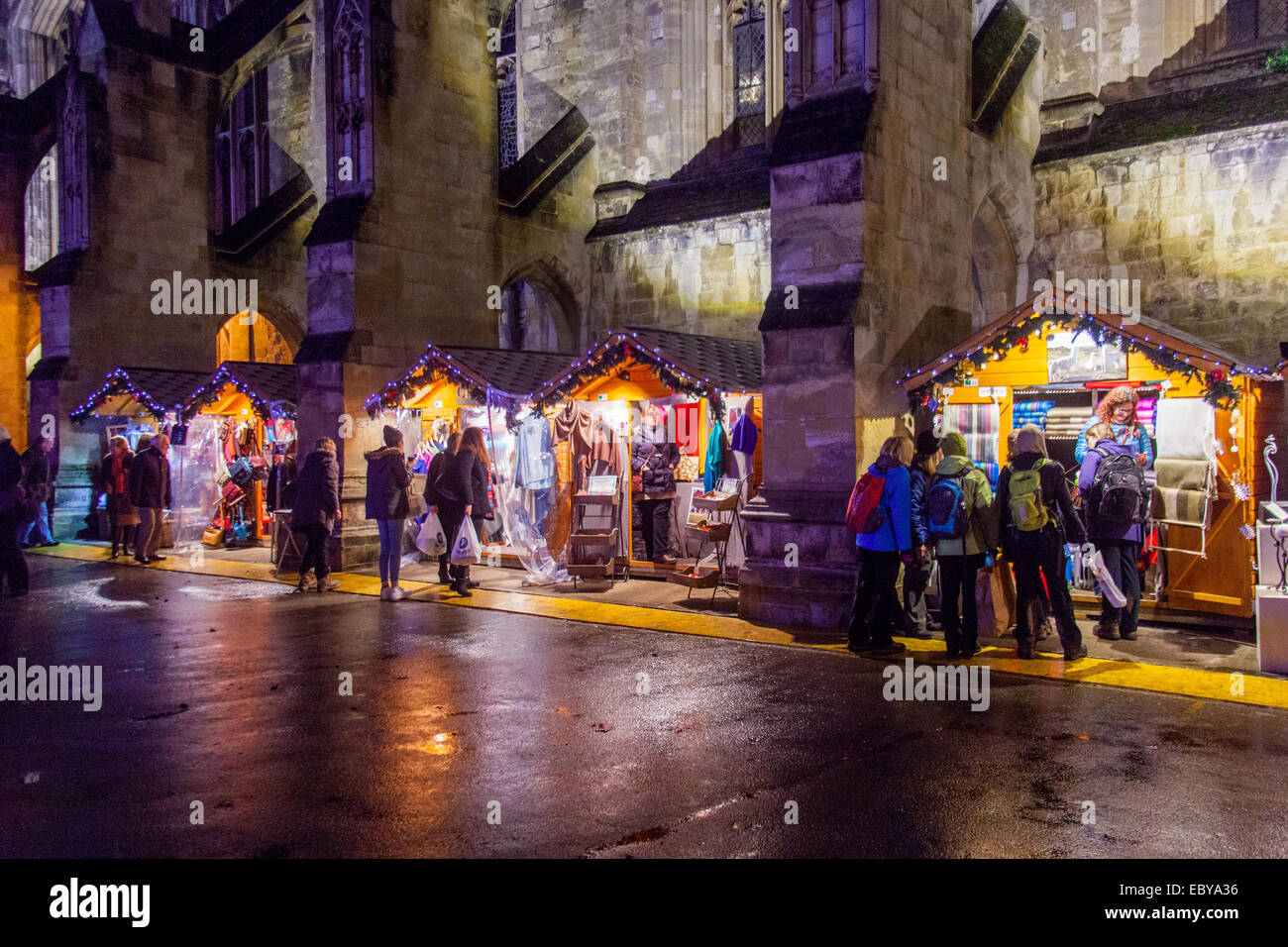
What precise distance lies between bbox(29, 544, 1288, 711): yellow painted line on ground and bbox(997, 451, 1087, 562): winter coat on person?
3.12 feet

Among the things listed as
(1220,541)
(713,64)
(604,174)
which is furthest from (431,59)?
Answer: (1220,541)

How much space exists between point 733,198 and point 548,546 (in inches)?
291

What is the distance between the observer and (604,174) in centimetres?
1928

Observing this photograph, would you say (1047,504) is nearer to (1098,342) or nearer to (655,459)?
(1098,342)

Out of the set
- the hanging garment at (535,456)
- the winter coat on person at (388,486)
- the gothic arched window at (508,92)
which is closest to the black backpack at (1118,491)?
the hanging garment at (535,456)

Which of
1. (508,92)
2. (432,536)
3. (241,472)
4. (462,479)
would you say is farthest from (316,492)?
(508,92)

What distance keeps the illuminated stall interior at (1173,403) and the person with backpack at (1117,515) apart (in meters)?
0.67

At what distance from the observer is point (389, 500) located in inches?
441

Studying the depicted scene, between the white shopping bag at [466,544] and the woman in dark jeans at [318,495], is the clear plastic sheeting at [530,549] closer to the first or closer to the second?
the white shopping bag at [466,544]

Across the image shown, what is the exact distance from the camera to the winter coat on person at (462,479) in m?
11.4

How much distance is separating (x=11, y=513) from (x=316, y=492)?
3460mm

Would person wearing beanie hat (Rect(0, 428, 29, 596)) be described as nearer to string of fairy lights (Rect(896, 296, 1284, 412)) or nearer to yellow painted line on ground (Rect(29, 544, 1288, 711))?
yellow painted line on ground (Rect(29, 544, 1288, 711))
